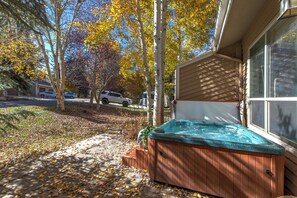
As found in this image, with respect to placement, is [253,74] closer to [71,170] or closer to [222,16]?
[222,16]

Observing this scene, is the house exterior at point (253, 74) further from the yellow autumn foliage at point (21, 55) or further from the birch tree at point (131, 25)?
the yellow autumn foliage at point (21, 55)

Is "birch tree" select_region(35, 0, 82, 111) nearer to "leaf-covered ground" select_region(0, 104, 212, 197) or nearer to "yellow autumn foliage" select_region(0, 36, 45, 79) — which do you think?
"yellow autumn foliage" select_region(0, 36, 45, 79)

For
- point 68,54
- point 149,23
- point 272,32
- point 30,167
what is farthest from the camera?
point 68,54

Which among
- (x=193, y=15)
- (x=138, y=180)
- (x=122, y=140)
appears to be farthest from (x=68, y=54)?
(x=138, y=180)

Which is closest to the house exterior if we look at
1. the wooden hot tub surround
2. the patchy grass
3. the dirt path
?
the wooden hot tub surround

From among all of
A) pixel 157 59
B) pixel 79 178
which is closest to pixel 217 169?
pixel 79 178

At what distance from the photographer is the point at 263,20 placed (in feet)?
11.6

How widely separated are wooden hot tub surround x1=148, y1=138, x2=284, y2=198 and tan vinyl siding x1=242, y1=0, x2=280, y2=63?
2.16 metres

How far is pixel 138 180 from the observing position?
3.26m

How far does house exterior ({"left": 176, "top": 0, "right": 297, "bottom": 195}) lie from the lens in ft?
8.23

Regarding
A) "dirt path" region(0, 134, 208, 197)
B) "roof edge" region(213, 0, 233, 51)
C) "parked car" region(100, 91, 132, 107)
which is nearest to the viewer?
"dirt path" region(0, 134, 208, 197)

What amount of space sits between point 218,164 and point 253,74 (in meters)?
2.61

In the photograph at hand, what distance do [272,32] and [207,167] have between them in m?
2.36

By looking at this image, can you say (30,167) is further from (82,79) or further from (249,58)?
(82,79)
